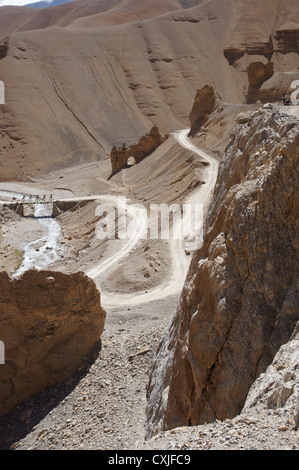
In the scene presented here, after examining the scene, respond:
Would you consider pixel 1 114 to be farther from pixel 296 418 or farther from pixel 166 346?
pixel 296 418

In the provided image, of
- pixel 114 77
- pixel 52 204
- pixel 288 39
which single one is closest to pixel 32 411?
pixel 52 204

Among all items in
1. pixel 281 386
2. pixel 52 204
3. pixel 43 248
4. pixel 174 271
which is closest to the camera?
pixel 281 386

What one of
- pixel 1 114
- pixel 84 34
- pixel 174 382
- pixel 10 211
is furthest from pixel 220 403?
pixel 84 34

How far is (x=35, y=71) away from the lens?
65.4m

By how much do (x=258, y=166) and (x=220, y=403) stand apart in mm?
4108

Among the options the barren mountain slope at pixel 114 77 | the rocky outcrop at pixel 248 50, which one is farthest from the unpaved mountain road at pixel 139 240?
the rocky outcrop at pixel 248 50

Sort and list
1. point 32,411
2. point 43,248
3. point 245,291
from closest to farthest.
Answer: point 245,291, point 32,411, point 43,248

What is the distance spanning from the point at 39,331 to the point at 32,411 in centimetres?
207

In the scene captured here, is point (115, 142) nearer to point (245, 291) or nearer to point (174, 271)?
point (174, 271)

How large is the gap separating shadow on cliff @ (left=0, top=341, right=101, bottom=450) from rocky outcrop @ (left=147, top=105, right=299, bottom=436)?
381 centimetres

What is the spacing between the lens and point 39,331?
11781mm

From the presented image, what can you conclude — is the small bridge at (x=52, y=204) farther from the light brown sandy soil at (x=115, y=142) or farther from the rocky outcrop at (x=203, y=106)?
the rocky outcrop at (x=203, y=106)

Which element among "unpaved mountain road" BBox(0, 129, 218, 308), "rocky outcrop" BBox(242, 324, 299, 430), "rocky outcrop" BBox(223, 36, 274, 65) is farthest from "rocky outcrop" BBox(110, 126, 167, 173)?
"rocky outcrop" BBox(223, 36, 274, 65)

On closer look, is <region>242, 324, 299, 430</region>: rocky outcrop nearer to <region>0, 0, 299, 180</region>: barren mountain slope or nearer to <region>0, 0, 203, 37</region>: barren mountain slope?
<region>0, 0, 299, 180</region>: barren mountain slope
